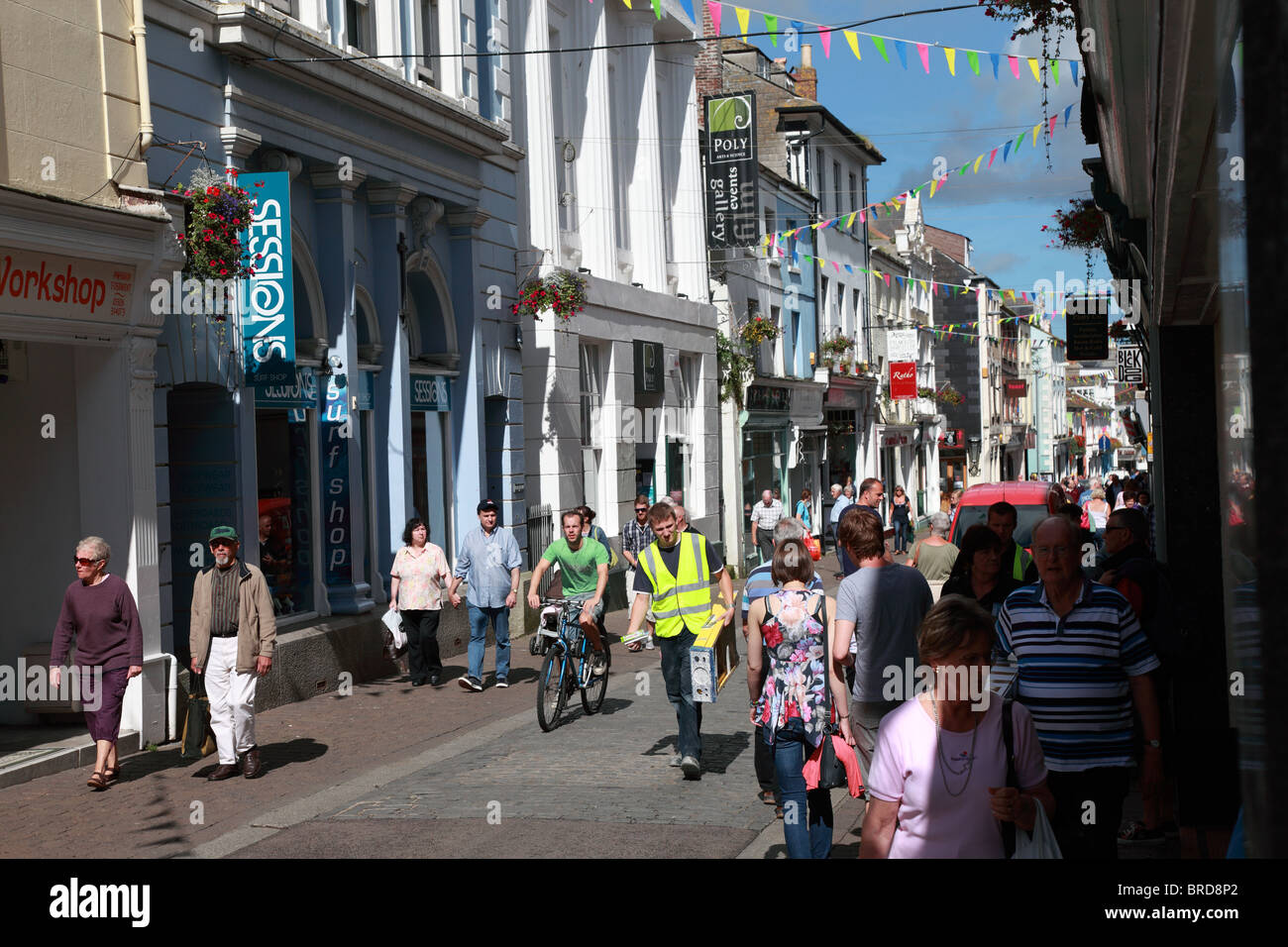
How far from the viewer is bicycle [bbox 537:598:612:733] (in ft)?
36.9

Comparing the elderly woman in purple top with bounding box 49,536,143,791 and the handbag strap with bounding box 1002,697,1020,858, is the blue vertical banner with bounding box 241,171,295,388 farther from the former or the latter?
Answer: the handbag strap with bounding box 1002,697,1020,858

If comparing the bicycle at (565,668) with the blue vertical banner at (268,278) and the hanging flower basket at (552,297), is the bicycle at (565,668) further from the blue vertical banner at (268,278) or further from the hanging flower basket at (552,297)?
the hanging flower basket at (552,297)

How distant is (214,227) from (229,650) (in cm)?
387

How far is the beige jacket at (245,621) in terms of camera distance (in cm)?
977

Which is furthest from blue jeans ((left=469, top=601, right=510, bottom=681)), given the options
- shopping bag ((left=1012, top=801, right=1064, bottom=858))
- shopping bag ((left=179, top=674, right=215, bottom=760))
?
shopping bag ((left=1012, top=801, right=1064, bottom=858))

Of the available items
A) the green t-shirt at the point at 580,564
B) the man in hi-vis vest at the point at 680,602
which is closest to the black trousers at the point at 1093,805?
the man in hi-vis vest at the point at 680,602

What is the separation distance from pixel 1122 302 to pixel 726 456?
16.3 metres

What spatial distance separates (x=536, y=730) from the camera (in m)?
11.4

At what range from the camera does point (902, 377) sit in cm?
4672

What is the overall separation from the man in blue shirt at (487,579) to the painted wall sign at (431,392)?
3.56 m

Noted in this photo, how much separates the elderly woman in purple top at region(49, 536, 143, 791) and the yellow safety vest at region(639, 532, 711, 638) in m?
3.54

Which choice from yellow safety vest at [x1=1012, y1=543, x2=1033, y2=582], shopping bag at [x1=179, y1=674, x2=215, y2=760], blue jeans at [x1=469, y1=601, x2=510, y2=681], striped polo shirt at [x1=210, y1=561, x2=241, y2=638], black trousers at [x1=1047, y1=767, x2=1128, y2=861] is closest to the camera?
black trousers at [x1=1047, y1=767, x2=1128, y2=861]
